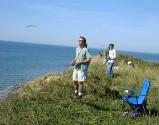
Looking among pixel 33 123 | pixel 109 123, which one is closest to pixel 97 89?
pixel 109 123

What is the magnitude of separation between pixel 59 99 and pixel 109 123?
2.81m

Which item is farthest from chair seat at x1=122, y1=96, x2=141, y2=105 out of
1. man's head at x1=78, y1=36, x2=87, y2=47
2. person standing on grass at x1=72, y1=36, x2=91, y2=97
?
man's head at x1=78, y1=36, x2=87, y2=47

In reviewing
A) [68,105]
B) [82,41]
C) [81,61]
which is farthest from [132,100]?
[82,41]

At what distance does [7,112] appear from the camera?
37.8 ft

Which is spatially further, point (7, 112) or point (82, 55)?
point (82, 55)

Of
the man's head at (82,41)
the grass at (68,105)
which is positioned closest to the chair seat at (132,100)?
the grass at (68,105)

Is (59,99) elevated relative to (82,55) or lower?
lower

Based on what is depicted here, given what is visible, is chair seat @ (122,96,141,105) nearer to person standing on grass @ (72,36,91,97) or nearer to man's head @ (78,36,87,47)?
person standing on grass @ (72,36,91,97)

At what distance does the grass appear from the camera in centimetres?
1107

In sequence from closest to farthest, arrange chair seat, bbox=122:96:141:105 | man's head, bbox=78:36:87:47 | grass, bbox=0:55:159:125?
grass, bbox=0:55:159:125 → chair seat, bbox=122:96:141:105 → man's head, bbox=78:36:87:47

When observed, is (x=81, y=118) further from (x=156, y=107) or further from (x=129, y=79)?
(x=129, y=79)

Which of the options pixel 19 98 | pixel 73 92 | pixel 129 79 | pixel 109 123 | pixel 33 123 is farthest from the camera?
pixel 129 79

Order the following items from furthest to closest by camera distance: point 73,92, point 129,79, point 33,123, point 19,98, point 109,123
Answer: point 129,79, point 73,92, point 19,98, point 109,123, point 33,123

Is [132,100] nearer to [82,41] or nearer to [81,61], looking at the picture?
[81,61]
